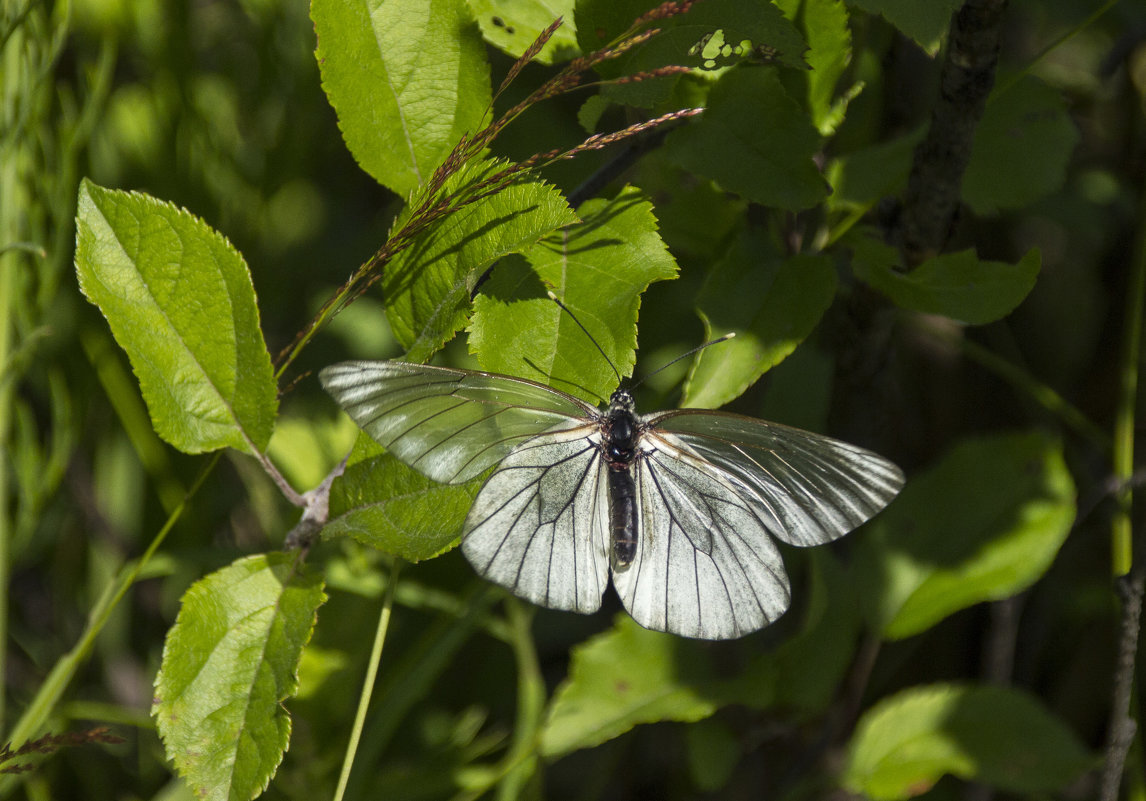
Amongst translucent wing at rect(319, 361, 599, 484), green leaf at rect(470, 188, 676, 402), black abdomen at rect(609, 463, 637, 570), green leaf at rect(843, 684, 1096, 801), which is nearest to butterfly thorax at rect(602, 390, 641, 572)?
black abdomen at rect(609, 463, 637, 570)

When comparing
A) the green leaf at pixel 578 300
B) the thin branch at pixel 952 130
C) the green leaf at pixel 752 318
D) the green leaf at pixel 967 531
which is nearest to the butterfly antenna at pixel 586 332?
the green leaf at pixel 578 300

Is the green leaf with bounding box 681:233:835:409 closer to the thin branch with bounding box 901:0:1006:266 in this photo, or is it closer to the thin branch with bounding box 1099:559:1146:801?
the thin branch with bounding box 901:0:1006:266

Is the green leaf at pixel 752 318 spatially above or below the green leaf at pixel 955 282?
below

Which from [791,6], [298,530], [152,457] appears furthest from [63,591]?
[791,6]

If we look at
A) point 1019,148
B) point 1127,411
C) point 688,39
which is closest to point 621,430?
point 688,39

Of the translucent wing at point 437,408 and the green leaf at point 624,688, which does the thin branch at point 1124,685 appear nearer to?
the green leaf at point 624,688

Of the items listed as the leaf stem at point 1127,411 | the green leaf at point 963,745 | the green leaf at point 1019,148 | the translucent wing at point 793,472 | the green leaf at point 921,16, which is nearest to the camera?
the green leaf at point 921,16

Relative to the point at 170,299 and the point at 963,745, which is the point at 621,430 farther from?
the point at 963,745
